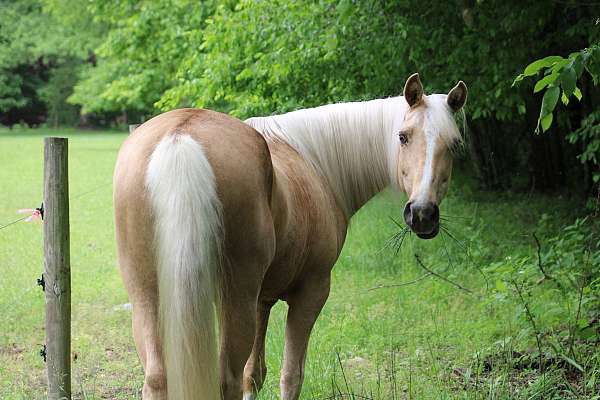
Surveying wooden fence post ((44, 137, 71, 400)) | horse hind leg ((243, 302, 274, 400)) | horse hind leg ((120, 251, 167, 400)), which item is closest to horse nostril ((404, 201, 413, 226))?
horse hind leg ((243, 302, 274, 400))

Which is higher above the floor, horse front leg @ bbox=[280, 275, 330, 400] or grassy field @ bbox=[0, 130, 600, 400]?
horse front leg @ bbox=[280, 275, 330, 400]

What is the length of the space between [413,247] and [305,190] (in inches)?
189

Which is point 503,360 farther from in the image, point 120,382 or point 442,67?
point 442,67

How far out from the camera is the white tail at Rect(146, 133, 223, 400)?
2508 mm

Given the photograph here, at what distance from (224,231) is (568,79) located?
Answer: 1.39 m

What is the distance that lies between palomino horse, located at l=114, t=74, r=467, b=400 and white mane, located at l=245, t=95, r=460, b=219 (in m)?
0.15

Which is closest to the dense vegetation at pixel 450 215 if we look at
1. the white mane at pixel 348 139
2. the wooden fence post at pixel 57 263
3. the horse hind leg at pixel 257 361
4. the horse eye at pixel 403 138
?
the horse hind leg at pixel 257 361

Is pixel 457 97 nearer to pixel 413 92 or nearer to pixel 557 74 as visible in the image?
pixel 413 92

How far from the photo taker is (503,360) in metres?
4.66

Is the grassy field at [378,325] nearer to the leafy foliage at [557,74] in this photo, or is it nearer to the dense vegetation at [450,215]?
the dense vegetation at [450,215]

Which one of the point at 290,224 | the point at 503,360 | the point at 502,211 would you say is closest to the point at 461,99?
the point at 290,224

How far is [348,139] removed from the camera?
13.2 feet

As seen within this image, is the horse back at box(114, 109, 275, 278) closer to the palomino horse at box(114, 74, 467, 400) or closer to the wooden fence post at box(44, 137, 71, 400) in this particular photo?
the palomino horse at box(114, 74, 467, 400)

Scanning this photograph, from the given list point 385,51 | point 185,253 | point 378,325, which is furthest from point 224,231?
point 385,51
